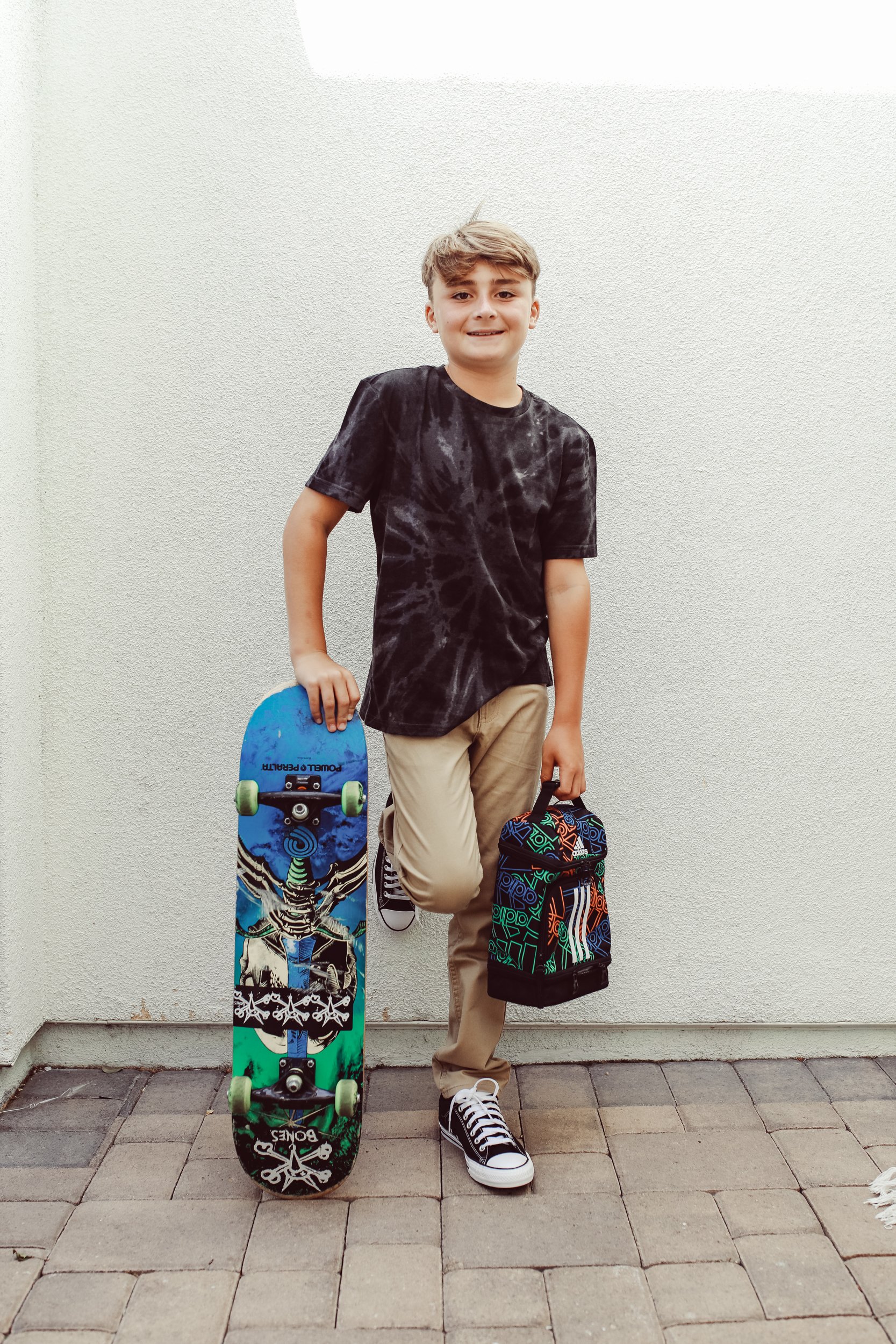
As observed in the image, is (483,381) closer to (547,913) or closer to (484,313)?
(484,313)

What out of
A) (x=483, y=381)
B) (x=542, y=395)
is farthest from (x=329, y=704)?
(x=542, y=395)

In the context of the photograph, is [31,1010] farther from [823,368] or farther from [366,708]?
[823,368]

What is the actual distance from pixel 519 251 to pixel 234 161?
842mm

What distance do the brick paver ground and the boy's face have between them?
1672mm

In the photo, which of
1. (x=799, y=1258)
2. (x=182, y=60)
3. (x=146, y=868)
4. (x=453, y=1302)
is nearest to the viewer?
(x=453, y=1302)

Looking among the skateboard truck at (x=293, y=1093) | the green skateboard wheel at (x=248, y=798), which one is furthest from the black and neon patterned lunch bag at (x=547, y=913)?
the green skateboard wheel at (x=248, y=798)

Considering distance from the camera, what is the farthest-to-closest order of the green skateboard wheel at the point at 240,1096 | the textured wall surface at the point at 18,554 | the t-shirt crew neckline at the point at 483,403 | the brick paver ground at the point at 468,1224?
the textured wall surface at the point at 18,554 < the t-shirt crew neckline at the point at 483,403 < the green skateboard wheel at the point at 240,1096 < the brick paver ground at the point at 468,1224

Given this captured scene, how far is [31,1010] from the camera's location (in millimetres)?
2471

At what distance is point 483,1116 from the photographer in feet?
6.99

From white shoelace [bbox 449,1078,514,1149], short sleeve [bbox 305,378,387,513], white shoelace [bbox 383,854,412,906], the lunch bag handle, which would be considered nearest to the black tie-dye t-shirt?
short sleeve [bbox 305,378,387,513]

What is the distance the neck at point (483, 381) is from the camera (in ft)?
6.85

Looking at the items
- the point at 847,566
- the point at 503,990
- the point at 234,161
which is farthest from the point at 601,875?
the point at 234,161

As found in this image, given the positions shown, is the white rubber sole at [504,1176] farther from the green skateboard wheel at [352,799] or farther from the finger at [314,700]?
the finger at [314,700]

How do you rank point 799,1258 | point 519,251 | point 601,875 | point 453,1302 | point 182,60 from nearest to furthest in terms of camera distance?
1. point 453,1302
2. point 799,1258
3. point 519,251
4. point 601,875
5. point 182,60
